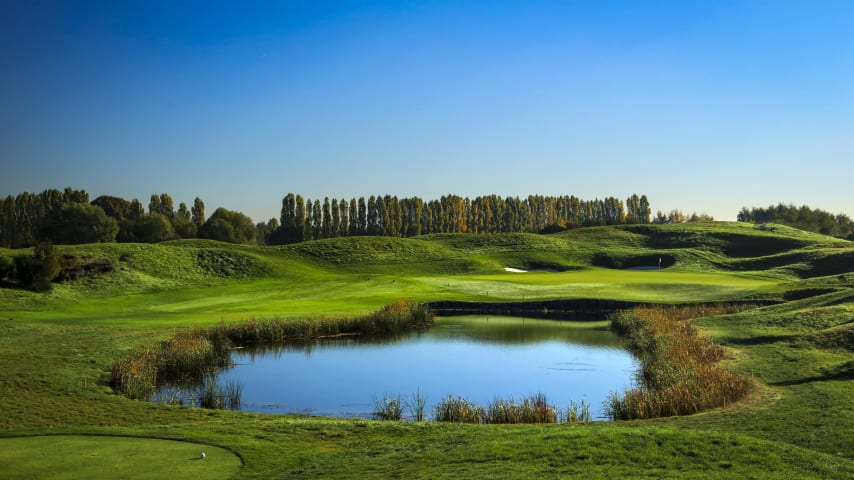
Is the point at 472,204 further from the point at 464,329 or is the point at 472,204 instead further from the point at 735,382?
the point at 735,382

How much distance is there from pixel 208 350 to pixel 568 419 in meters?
16.6

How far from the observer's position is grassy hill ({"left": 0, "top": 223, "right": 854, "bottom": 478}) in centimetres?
1240

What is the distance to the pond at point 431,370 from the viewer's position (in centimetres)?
2400

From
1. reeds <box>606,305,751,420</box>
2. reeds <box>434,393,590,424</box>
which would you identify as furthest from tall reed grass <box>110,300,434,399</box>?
reeds <box>606,305,751,420</box>

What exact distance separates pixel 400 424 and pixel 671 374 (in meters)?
9.81

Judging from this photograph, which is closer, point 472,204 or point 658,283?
point 658,283

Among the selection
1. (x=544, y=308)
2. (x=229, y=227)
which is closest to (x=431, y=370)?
(x=544, y=308)

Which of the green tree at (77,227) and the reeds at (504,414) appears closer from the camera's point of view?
the reeds at (504,414)

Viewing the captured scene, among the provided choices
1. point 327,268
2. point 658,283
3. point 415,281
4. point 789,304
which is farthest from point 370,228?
point 789,304

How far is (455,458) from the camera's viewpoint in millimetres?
13047

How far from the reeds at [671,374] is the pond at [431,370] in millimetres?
1090

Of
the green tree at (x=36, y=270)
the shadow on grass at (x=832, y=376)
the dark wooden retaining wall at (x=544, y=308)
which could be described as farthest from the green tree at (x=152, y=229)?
the shadow on grass at (x=832, y=376)

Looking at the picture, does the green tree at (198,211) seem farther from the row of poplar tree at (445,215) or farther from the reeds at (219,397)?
the reeds at (219,397)

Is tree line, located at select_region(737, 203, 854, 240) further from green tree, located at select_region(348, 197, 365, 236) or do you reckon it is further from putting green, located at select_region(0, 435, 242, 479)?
putting green, located at select_region(0, 435, 242, 479)
